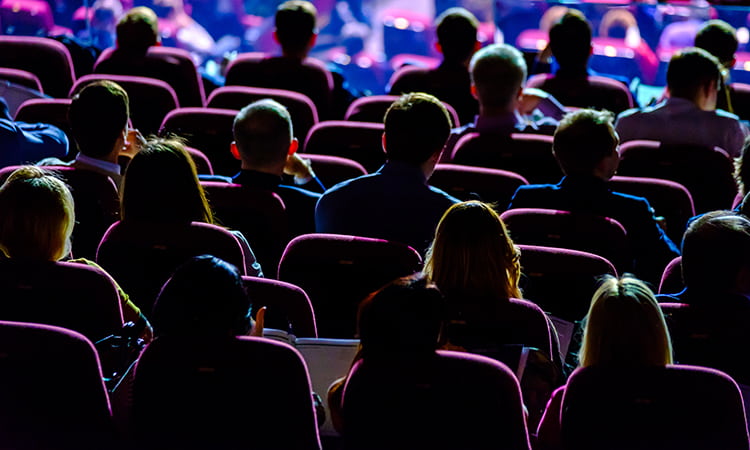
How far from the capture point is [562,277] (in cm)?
304

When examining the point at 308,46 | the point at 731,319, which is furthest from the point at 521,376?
the point at 308,46

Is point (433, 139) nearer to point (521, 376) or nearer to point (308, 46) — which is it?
point (521, 376)

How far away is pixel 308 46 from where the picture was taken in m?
5.75

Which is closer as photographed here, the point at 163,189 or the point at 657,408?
the point at 657,408

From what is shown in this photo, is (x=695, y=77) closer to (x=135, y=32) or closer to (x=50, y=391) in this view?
(x=135, y=32)

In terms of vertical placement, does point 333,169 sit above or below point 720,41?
below

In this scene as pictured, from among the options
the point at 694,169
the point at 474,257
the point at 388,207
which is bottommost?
the point at 694,169

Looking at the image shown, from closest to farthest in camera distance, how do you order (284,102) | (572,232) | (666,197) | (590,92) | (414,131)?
(572,232)
(414,131)
(666,197)
(284,102)
(590,92)

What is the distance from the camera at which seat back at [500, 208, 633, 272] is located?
10.8 feet

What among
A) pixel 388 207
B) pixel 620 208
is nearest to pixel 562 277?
pixel 620 208

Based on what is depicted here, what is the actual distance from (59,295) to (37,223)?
0.85 ft

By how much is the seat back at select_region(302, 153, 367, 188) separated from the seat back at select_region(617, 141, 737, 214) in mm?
1138

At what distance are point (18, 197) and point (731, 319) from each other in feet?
6.25

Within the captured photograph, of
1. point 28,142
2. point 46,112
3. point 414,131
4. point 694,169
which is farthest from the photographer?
point 46,112
